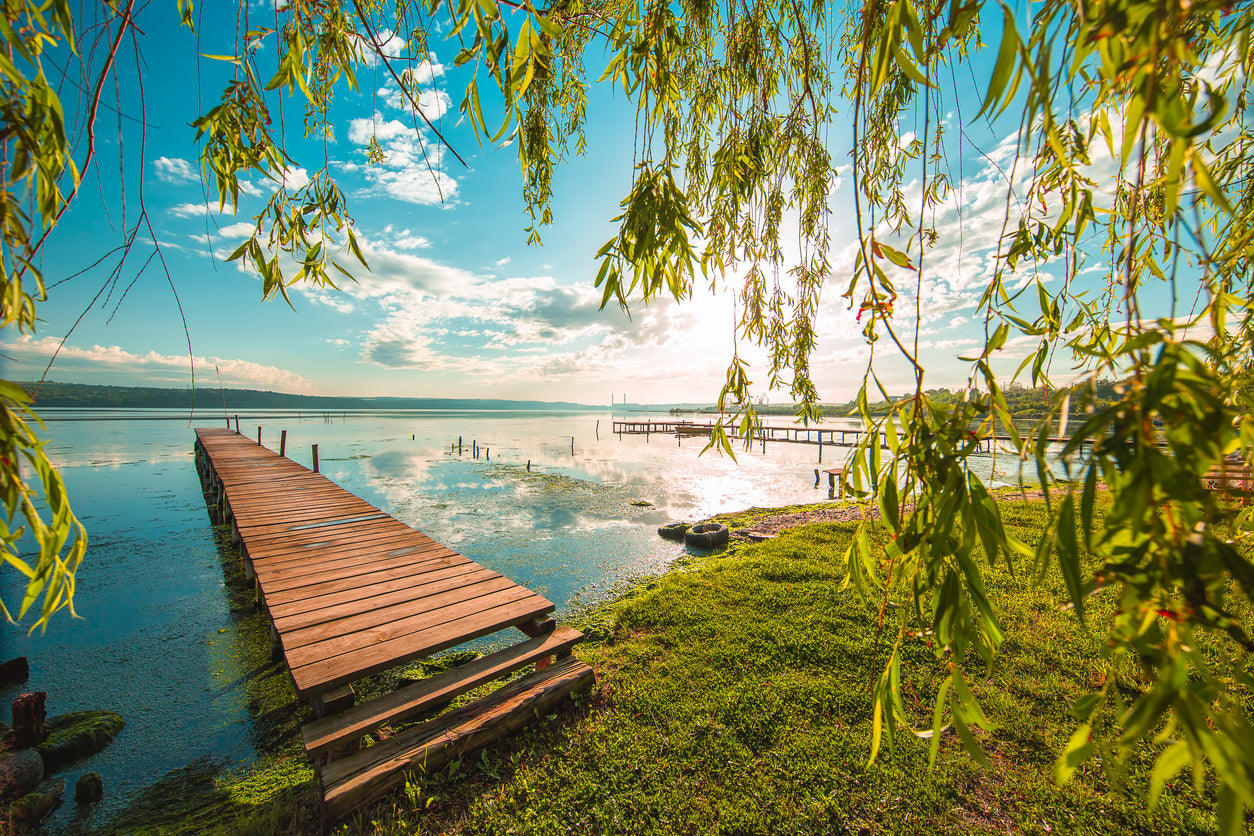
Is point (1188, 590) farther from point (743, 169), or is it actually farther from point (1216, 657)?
point (1216, 657)

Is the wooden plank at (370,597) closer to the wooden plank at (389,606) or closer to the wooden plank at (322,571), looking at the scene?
the wooden plank at (389,606)

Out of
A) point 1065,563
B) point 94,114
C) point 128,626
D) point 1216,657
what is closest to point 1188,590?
point 1065,563

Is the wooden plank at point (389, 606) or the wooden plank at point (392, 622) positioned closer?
the wooden plank at point (392, 622)

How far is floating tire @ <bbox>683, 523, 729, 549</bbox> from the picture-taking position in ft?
28.4

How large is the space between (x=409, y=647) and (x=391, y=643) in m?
0.15

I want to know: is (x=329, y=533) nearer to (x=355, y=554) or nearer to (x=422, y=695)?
(x=355, y=554)

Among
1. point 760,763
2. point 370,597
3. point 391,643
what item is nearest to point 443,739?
point 391,643

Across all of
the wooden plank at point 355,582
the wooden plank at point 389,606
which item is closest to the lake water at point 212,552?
the wooden plank at point 355,582

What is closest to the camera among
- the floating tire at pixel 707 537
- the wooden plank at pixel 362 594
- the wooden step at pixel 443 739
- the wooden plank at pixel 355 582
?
the wooden step at pixel 443 739

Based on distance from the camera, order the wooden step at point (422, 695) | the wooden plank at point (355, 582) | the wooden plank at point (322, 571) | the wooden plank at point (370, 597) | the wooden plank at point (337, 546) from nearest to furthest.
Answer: the wooden step at point (422, 695), the wooden plank at point (370, 597), the wooden plank at point (355, 582), the wooden plank at point (322, 571), the wooden plank at point (337, 546)

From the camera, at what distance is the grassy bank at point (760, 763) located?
2436mm

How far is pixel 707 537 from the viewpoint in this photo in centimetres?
862

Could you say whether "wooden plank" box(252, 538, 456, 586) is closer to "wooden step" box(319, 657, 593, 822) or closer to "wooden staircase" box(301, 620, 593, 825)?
"wooden staircase" box(301, 620, 593, 825)

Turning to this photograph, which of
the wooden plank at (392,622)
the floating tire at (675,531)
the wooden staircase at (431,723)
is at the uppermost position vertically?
the wooden plank at (392,622)
